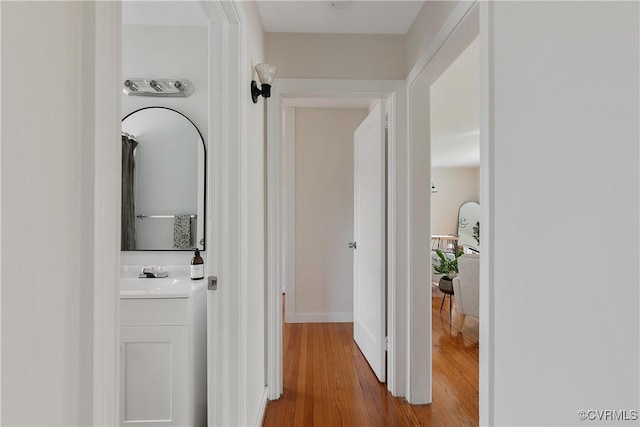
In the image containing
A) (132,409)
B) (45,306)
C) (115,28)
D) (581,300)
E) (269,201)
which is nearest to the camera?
(45,306)

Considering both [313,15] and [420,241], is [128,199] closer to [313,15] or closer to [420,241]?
[313,15]

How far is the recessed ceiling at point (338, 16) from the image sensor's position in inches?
77.1

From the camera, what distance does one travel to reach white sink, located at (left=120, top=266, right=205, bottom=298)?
1.64 meters

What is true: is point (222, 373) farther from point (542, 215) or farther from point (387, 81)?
point (387, 81)

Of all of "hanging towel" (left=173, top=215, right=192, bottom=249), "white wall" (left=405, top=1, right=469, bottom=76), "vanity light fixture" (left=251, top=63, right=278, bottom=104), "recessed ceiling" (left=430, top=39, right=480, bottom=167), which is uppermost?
"recessed ceiling" (left=430, top=39, right=480, bottom=167)

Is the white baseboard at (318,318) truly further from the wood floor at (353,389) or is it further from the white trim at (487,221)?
the white trim at (487,221)

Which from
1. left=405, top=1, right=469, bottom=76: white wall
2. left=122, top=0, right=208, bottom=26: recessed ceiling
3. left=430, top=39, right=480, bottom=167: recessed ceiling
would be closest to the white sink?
left=122, top=0, right=208, bottom=26: recessed ceiling

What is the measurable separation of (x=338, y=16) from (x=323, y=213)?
216 cm

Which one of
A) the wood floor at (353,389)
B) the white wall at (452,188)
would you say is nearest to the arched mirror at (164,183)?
the wood floor at (353,389)

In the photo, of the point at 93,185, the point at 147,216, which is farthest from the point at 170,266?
the point at 93,185

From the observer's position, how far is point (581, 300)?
2.79 feet

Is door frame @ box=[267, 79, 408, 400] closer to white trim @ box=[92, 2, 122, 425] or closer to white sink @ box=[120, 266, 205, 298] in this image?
white sink @ box=[120, 266, 205, 298]

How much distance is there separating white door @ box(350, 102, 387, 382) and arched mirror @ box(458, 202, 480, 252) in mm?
7143

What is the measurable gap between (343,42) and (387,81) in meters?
0.40
